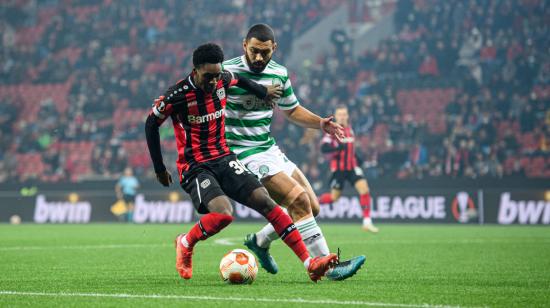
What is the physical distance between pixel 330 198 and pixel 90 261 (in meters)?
8.60

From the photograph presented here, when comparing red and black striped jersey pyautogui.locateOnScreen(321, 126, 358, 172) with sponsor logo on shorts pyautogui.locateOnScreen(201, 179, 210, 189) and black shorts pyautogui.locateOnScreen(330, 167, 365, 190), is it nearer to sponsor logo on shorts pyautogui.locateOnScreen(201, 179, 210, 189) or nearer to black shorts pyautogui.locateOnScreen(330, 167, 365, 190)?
black shorts pyautogui.locateOnScreen(330, 167, 365, 190)

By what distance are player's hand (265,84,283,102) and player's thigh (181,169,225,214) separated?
99cm

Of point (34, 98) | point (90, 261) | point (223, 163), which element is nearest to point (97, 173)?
point (34, 98)

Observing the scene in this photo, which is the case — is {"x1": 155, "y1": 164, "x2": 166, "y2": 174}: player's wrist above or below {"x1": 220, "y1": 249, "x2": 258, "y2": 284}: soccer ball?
above

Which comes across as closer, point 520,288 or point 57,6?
point 520,288

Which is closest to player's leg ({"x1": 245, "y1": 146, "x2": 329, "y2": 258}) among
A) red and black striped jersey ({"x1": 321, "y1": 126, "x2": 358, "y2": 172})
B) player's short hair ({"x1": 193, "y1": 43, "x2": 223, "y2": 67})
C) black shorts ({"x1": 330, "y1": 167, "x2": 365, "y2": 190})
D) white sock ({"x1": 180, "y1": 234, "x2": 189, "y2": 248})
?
white sock ({"x1": 180, "y1": 234, "x2": 189, "y2": 248})

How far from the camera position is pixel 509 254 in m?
11.3

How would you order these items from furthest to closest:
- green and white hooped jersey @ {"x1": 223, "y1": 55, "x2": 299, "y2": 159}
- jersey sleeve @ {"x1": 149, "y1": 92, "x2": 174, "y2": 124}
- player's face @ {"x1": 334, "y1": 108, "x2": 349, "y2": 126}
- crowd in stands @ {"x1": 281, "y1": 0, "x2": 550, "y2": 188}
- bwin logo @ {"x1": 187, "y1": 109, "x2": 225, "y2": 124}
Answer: crowd in stands @ {"x1": 281, "y1": 0, "x2": 550, "y2": 188}
player's face @ {"x1": 334, "y1": 108, "x2": 349, "y2": 126}
green and white hooped jersey @ {"x1": 223, "y1": 55, "x2": 299, "y2": 159}
bwin logo @ {"x1": 187, "y1": 109, "x2": 225, "y2": 124}
jersey sleeve @ {"x1": 149, "y1": 92, "x2": 174, "y2": 124}

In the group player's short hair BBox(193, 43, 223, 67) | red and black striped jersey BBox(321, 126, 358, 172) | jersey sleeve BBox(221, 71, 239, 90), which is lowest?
red and black striped jersey BBox(321, 126, 358, 172)

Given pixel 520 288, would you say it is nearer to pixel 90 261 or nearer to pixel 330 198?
pixel 90 261

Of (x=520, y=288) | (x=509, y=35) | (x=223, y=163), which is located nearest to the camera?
(x=520, y=288)

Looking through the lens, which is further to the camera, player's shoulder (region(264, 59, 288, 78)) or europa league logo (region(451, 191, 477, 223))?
europa league logo (region(451, 191, 477, 223))

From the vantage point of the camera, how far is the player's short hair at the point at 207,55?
7.34 meters

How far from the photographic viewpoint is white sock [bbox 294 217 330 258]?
25.5 feet
